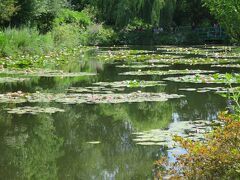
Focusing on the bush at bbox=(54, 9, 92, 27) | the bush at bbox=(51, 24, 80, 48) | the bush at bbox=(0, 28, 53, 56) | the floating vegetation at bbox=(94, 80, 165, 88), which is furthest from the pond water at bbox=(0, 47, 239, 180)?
the bush at bbox=(54, 9, 92, 27)

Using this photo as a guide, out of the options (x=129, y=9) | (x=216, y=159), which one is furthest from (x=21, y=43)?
(x=216, y=159)

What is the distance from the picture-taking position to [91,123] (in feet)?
29.8

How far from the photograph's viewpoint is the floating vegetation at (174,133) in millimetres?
7316

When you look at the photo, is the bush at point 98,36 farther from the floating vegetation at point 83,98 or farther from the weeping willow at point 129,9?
the floating vegetation at point 83,98

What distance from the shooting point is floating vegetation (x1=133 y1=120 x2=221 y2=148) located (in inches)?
288

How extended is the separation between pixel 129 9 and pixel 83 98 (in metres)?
29.1

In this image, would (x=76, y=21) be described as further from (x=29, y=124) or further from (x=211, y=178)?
(x=211, y=178)

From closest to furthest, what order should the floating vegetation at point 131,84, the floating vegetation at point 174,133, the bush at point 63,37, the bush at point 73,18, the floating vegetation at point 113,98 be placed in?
the floating vegetation at point 174,133 → the floating vegetation at point 113,98 → the floating vegetation at point 131,84 → the bush at point 63,37 → the bush at point 73,18

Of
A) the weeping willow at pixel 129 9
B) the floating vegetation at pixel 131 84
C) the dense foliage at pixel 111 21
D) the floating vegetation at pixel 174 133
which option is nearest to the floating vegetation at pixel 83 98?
the floating vegetation at pixel 131 84

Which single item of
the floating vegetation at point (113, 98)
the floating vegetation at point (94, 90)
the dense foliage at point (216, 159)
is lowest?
the floating vegetation at point (94, 90)

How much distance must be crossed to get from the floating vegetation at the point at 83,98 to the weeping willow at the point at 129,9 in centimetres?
2774

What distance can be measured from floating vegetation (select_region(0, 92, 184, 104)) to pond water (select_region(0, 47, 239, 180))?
22mm

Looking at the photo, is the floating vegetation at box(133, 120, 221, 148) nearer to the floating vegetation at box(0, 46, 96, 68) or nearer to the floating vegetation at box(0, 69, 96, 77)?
the floating vegetation at box(0, 69, 96, 77)

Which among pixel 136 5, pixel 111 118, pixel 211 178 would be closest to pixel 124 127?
pixel 111 118
